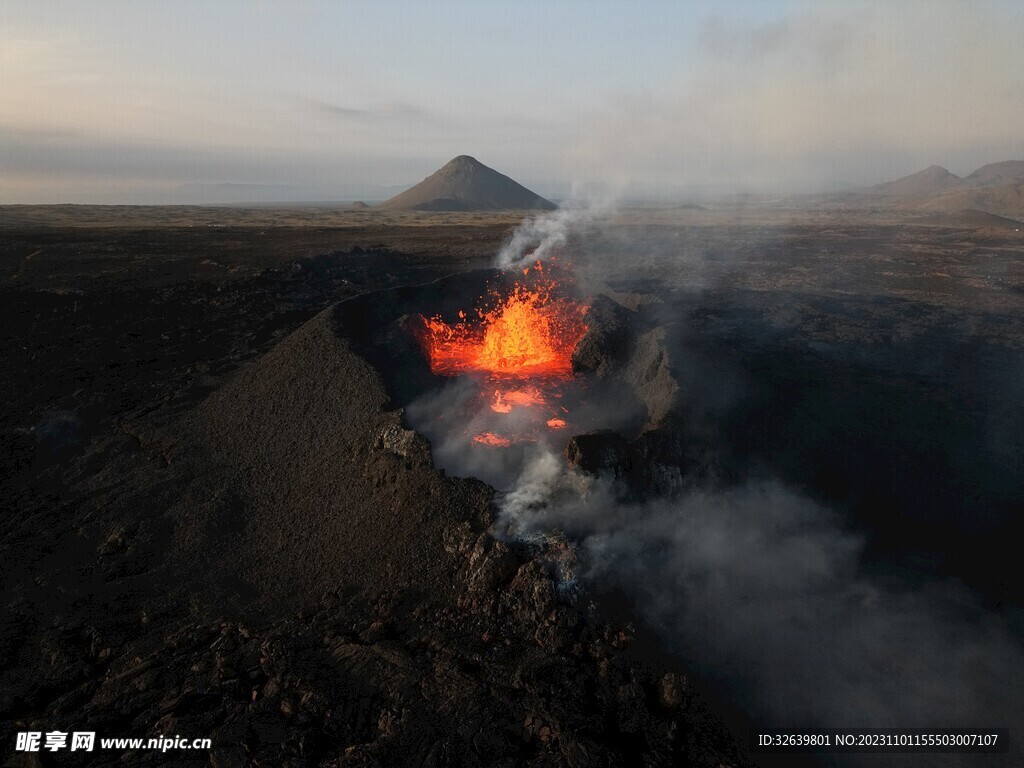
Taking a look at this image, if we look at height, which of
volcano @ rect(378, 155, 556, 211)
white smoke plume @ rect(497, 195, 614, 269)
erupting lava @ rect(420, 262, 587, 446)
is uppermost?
volcano @ rect(378, 155, 556, 211)

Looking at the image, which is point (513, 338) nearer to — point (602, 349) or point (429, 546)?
point (602, 349)

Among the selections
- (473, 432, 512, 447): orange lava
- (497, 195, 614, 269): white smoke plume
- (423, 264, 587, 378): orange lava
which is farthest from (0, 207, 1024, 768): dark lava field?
(497, 195, 614, 269): white smoke plume

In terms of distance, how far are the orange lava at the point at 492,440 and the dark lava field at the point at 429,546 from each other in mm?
1343

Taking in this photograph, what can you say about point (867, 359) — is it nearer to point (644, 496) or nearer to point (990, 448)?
point (990, 448)

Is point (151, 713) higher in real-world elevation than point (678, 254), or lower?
lower

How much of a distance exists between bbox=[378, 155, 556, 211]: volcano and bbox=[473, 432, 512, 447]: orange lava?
126 m

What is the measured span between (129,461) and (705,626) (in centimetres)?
1434

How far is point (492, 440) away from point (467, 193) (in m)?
141

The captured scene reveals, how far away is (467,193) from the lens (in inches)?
5625

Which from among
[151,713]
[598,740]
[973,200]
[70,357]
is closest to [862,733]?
[598,740]

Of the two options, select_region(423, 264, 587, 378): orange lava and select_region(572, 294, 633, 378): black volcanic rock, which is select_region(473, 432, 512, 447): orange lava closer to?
select_region(423, 264, 587, 378): orange lava

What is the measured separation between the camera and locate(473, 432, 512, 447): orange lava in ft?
40.1

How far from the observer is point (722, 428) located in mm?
13023

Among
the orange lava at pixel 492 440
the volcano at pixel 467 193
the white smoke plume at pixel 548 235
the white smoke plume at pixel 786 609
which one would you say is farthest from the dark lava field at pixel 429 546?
the volcano at pixel 467 193
